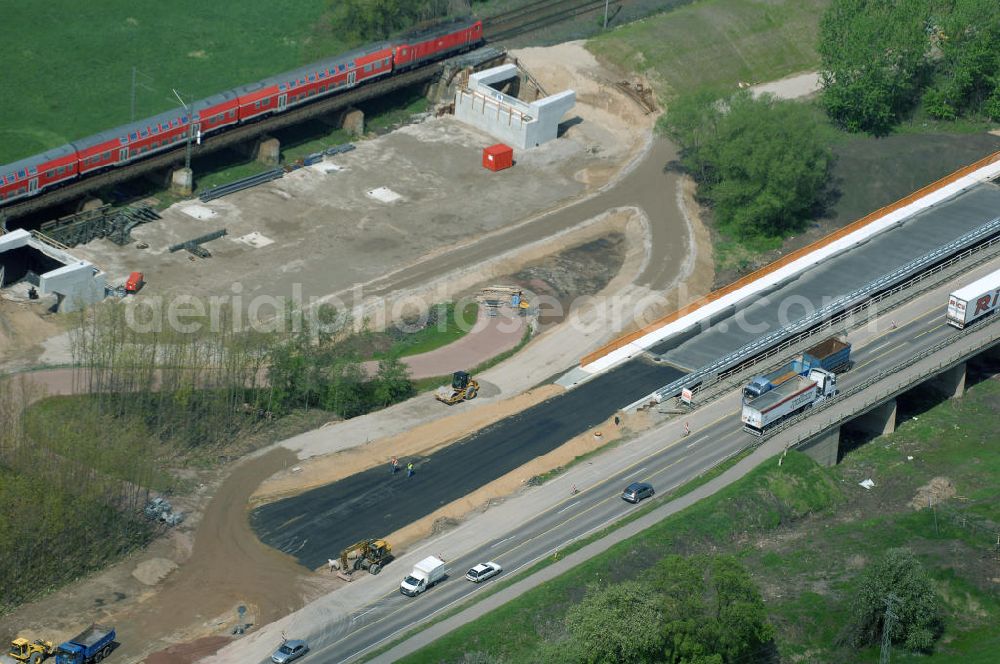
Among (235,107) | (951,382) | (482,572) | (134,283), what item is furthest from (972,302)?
(235,107)

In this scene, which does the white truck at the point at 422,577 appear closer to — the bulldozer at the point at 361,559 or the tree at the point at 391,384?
the bulldozer at the point at 361,559

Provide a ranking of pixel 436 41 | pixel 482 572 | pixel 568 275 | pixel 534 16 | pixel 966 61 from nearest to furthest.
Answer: pixel 482 572 < pixel 568 275 < pixel 966 61 < pixel 436 41 < pixel 534 16

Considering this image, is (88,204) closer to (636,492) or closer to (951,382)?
(636,492)

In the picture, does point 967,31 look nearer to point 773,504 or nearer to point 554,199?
point 554,199

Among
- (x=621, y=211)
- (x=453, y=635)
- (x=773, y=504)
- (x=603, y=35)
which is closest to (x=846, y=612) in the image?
(x=773, y=504)

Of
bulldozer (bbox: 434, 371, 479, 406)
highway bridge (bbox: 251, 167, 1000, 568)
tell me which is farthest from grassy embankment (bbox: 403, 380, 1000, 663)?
bulldozer (bbox: 434, 371, 479, 406)

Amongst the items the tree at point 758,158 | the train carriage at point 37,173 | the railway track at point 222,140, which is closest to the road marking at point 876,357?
the tree at point 758,158
